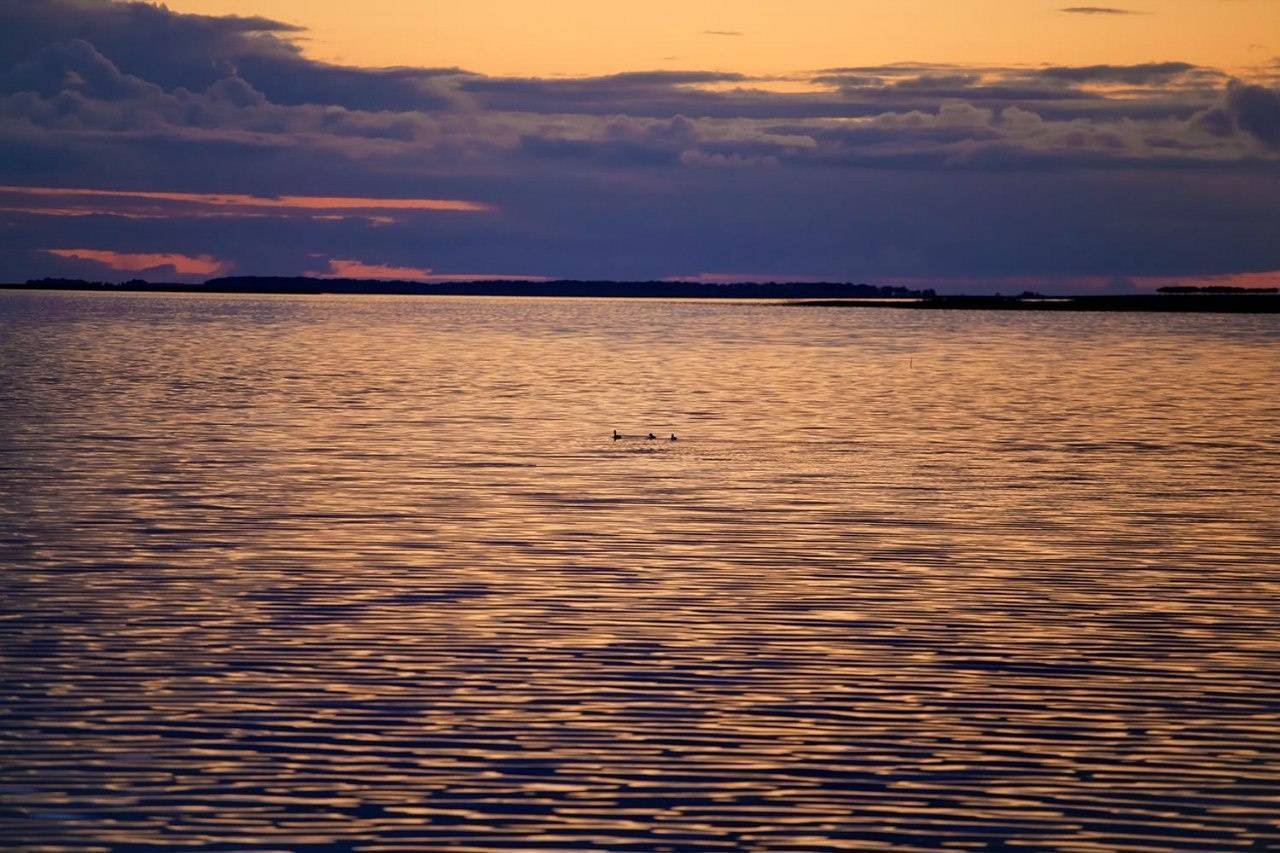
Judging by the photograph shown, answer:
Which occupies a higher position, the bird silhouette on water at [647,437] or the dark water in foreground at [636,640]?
the dark water in foreground at [636,640]

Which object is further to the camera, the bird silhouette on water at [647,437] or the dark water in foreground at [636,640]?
the bird silhouette on water at [647,437]

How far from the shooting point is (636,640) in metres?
18.7

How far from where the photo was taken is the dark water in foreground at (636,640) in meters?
12.9

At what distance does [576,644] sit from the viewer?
727 inches

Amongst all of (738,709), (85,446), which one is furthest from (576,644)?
(85,446)

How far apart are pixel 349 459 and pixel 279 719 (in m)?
23.6

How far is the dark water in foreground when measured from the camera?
1290 centimetres

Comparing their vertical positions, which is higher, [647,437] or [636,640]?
[636,640]

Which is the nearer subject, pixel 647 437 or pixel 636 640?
pixel 636 640

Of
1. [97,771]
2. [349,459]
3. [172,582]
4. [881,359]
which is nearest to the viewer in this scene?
[97,771]

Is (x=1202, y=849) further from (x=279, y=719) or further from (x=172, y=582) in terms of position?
(x=172, y=582)

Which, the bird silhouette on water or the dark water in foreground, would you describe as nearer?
the dark water in foreground

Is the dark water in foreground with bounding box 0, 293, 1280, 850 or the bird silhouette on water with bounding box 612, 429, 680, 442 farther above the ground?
the dark water in foreground with bounding box 0, 293, 1280, 850

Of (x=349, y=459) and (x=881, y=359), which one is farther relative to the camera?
(x=881, y=359)
